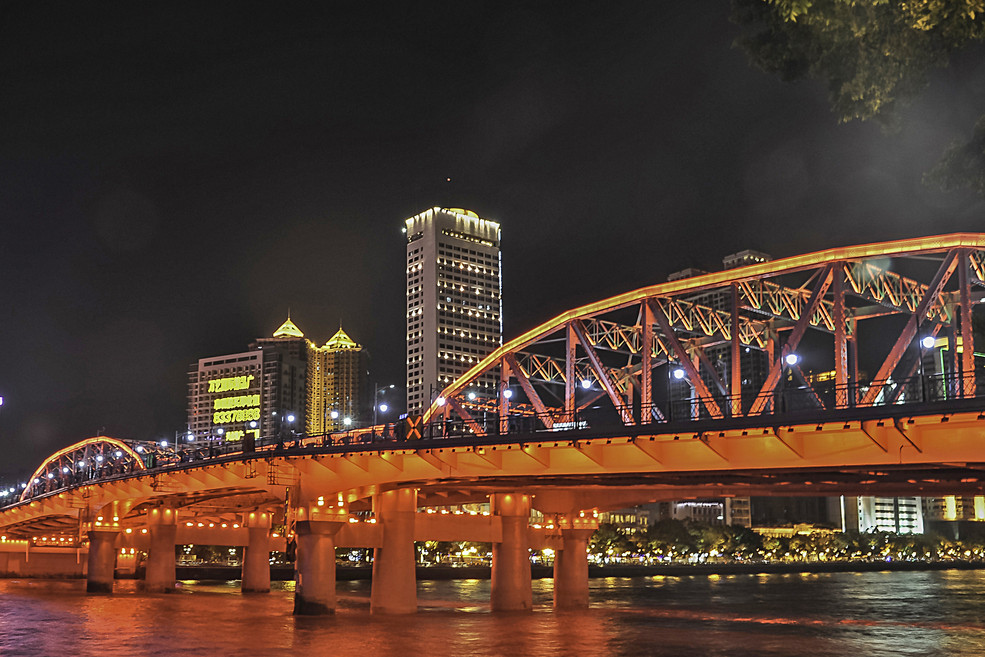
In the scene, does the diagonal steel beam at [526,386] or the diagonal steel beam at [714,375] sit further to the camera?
the diagonal steel beam at [526,386]

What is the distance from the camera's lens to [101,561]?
90.2 metres

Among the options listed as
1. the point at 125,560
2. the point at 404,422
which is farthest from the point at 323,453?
the point at 125,560

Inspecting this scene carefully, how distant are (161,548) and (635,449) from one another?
59.4 meters

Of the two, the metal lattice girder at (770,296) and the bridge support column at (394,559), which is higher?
the metal lattice girder at (770,296)

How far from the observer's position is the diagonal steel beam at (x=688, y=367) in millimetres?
44750

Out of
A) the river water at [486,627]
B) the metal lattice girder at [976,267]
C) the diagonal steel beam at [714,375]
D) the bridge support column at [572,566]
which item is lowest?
the river water at [486,627]

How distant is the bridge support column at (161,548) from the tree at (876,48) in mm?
81128

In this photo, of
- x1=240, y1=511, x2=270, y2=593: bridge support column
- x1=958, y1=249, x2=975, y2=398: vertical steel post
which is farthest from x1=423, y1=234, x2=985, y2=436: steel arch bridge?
x1=240, y1=511, x2=270, y2=593: bridge support column

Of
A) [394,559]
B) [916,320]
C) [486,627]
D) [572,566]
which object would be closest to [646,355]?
[916,320]

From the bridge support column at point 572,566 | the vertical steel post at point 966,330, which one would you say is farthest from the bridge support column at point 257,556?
the vertical steel post at point 966,330

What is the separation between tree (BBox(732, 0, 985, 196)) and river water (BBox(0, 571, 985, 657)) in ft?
96.9

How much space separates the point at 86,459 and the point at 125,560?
636 inches

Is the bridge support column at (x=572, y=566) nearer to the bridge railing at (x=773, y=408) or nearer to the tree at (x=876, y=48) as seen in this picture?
the bridge railing at (x=773, y=408)

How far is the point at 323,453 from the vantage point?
2265 inches
